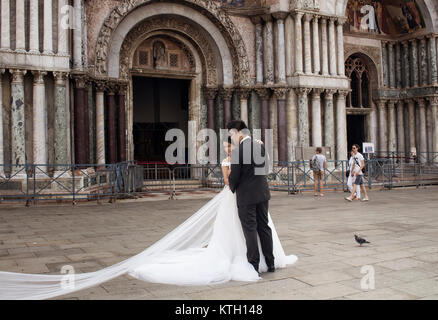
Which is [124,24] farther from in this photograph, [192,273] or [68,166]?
[192,273]

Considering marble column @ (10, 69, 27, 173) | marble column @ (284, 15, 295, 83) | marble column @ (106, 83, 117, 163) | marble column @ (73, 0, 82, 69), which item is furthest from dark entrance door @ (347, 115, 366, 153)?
marble column @ (10, 69, 27, 173)

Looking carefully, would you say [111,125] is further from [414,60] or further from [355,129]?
[414,60]

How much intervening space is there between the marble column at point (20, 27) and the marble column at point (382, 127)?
18640 mm

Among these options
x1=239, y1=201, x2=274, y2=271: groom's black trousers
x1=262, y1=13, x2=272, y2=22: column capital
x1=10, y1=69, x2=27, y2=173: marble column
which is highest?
x1=262, y1=13, x2=272, y2=22: column capital

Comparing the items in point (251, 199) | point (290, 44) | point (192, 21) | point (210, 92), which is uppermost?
point (192, 21)

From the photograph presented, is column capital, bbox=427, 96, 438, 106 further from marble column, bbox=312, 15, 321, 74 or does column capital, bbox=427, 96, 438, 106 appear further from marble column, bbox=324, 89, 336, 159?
marble column, bbox=312, 15, 321, 74

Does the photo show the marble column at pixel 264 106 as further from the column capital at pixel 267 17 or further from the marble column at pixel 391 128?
the marble column at pixel 391 128

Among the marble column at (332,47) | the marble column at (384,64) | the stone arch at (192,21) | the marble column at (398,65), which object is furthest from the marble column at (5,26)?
the marble column at (398,65)

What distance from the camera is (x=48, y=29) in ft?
48.3

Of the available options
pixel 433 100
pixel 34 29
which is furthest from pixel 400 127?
pixel 34 29

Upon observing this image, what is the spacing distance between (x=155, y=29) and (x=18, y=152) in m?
7.88

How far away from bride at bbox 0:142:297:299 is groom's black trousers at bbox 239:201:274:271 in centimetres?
12

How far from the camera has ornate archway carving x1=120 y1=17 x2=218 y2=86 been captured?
59.9ft

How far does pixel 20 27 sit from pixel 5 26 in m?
0.45
